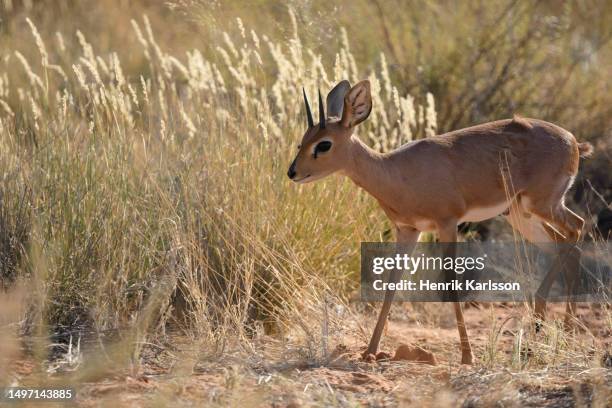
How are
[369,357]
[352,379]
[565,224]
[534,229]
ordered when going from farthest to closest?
[534,229]
[565,224]
[369,357]
[352,379]

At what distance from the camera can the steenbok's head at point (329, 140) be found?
6414 millimetres

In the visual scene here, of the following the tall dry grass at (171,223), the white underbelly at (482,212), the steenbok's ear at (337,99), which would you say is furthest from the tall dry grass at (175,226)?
the white underbelly at (482,212)

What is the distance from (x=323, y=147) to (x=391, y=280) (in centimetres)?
107

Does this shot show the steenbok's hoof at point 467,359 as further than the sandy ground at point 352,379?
Yes

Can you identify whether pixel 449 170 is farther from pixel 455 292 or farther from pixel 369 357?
pixel 369 357

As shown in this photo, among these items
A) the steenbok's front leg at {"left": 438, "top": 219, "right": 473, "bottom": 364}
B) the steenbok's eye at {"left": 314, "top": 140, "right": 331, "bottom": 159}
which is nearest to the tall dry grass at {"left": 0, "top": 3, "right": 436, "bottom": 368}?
the steenbok's eye at {"left": 314, "top": 140, "right": 331, "bottom": 159}

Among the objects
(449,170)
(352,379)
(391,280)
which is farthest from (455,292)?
(352,379)

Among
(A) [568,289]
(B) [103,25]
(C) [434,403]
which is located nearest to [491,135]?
(A) [568,289]

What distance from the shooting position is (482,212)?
6977 millimetres

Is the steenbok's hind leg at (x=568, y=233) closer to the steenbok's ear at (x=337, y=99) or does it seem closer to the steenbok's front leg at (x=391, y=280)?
the steenbok's front leg at (x=391, y=280)

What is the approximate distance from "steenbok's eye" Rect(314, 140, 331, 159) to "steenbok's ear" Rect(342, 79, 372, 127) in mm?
202

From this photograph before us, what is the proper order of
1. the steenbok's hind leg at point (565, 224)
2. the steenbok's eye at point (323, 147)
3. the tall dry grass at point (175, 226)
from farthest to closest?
the steenbok's hind leg at point (565, 224) → the steenbok's eye at point (323, 147) → the tall dry grass at point (175, 226)

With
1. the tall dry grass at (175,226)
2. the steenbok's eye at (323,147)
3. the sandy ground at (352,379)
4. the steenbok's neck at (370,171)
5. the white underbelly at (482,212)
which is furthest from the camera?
the white underbelly at (482,212)

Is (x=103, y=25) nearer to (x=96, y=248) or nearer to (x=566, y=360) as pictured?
(x=96, y=248)
